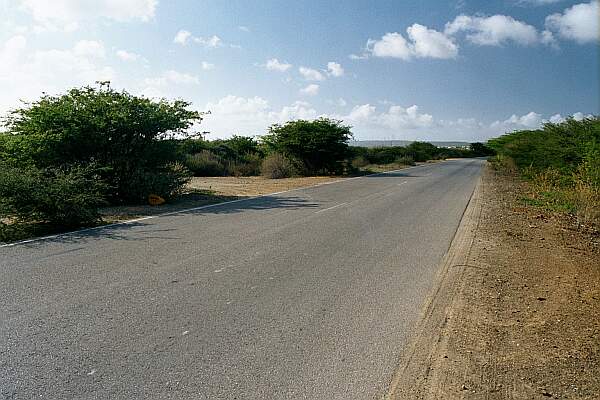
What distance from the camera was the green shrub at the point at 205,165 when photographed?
35.4m

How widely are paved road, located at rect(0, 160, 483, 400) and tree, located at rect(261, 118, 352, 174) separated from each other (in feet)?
82.7

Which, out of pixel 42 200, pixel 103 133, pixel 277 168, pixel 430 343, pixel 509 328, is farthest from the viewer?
pixel 277 168

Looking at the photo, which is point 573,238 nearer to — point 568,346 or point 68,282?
point 568,346

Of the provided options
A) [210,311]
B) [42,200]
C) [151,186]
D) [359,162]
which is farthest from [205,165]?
[210,311]

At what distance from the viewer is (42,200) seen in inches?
414

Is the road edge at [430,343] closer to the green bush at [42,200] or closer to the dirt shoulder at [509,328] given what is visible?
the dirt shoulder at [509,328]

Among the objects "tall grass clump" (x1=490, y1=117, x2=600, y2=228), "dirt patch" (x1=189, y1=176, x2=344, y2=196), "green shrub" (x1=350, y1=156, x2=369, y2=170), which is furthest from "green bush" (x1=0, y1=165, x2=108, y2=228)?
"green shrub" (x1=350, y1=156, x2=369, y2=170)

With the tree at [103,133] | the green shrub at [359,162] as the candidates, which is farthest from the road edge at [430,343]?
the green shrub at [359,162]

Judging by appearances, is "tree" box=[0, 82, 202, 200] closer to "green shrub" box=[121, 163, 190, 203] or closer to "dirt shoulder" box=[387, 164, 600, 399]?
"green shrub" box=[121, 163, 190, 203]

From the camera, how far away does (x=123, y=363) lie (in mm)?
4078

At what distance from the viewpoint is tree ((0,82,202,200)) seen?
1485cm

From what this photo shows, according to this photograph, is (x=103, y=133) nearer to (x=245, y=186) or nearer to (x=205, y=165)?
(x=245, y=186)

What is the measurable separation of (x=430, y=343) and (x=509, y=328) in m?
1.02

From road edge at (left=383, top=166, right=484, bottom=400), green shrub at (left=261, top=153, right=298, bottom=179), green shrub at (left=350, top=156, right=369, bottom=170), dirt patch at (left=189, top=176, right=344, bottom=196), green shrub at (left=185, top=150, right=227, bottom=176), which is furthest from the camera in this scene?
green shrub at (left=350, top=156, right=369, bottom=170)
